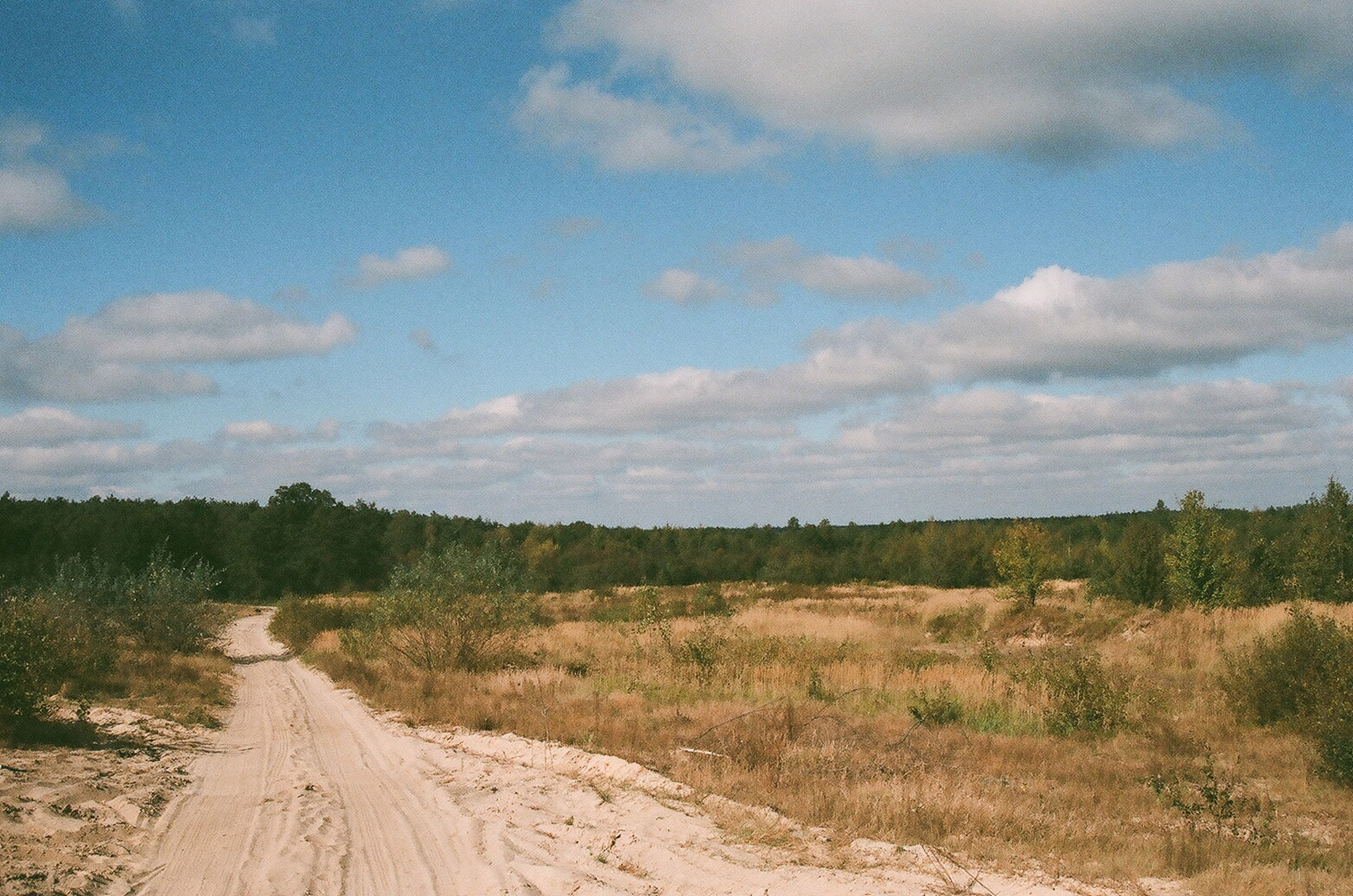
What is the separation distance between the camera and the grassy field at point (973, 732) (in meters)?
8.89

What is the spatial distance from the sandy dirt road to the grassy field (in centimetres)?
81

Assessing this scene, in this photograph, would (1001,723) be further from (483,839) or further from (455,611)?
(455,611)

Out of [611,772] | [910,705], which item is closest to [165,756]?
[611,772]

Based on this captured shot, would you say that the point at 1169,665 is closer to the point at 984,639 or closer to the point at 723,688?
the point at 984,639

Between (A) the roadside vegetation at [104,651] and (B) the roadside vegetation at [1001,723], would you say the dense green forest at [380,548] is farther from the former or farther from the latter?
(B) the roadside vegetation at [1001,723]

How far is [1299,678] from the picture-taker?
14727 millimetres

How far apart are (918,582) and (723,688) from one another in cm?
5922

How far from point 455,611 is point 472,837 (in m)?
15.1

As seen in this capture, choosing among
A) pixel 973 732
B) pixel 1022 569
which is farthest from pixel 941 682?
pixel 1022 569

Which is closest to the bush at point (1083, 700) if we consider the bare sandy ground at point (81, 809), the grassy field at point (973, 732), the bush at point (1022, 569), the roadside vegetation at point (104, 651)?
the grassy field at point (973, 732)

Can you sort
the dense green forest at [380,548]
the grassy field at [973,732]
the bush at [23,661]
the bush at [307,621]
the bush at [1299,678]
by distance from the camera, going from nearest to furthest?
the grassy field at [973,732]
the bush at [1299,678]
the bush at [23,661]
the bush at [307,621]
the dense green forest at [380,548]

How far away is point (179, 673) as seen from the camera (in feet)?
80.6

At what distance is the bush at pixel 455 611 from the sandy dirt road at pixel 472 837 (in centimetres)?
917

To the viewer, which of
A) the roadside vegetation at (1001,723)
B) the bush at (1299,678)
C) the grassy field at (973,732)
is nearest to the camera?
the grassy field at (973,732)
